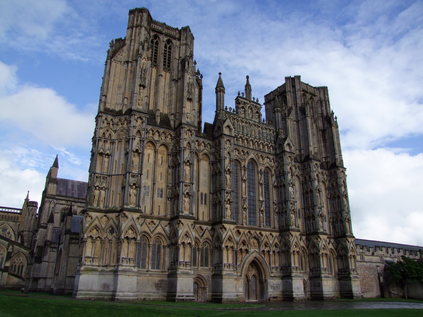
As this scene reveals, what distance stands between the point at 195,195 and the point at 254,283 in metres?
11.9

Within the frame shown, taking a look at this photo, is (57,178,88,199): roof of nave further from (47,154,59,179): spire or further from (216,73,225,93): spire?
(216,73,225,93): spire

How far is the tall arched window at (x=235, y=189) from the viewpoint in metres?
39.1

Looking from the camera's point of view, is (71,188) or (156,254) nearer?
(156,254)

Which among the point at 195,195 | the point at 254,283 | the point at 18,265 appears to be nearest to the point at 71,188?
the point at 18,265

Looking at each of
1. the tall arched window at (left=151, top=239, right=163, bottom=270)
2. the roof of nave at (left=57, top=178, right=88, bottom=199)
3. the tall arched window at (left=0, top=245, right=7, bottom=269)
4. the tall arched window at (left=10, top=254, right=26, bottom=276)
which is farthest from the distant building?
the roof of nave at (left=57, top=178, right=88, bottom=199)

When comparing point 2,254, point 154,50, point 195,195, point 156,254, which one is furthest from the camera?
point 2,254

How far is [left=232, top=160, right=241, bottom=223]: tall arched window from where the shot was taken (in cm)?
3909

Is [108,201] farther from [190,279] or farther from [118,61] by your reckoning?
[118,61]

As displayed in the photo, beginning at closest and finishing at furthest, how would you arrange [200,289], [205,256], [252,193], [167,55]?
1. [200,289]
2. [205,256]
3. [167,55]
4. [252,193]

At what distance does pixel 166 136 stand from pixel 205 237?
1132 cm

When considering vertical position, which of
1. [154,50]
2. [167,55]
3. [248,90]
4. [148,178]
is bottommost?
[148,178]

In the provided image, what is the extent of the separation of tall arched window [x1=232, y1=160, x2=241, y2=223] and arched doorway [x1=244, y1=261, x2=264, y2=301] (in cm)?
558

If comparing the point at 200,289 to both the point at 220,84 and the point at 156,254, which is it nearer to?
the point at 156,254

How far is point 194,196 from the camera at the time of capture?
35.7 metres
